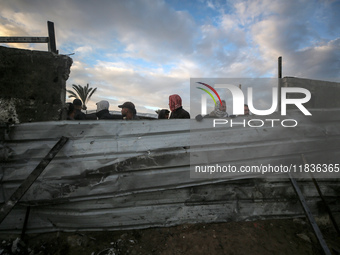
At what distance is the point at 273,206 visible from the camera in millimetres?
2572

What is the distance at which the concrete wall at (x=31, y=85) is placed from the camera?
2.39 metres

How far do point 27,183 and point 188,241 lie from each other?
2.03 meters

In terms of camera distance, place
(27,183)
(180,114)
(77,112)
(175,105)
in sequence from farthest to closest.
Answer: (77,112) → (175,105) → (180,114) → (27,183)

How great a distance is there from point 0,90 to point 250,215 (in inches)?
157

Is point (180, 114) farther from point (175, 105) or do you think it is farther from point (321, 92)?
point (321, 92)

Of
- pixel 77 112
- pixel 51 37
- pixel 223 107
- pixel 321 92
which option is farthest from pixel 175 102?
pixel 321 92

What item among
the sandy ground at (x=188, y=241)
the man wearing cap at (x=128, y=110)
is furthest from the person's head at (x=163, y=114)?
the sandy ground at (x=188, y=241)

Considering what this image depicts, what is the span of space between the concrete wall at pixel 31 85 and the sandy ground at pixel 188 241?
1.67 m

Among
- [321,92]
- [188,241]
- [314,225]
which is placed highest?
[321,92]

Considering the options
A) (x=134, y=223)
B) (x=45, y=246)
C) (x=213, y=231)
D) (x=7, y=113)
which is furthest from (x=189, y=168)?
(x=7, y=113)

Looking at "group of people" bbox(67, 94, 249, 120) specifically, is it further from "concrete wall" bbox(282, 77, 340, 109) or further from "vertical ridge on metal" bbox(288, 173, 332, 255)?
"concrete wall" bbox(282, 77, 340, 109)

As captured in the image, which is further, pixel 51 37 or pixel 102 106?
pixel 102 106

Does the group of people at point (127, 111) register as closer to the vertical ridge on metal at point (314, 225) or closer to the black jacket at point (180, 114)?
the black jacket at point (180, 114)

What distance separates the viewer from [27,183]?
1.85 meters
